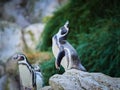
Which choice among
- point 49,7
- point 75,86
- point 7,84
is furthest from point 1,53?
point 75,86

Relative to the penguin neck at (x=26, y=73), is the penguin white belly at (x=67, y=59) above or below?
above

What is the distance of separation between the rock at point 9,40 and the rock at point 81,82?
13.8 ft

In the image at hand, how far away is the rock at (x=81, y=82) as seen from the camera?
2.75 metres

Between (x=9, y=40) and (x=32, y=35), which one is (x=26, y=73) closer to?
(x=9, y=40)

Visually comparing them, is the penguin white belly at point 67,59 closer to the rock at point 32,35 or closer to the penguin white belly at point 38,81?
the penguin white belly at point 38,81

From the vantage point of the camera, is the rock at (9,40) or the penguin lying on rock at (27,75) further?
the rock at (9,40)

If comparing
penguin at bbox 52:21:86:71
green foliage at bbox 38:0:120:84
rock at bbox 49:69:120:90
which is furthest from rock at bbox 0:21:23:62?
rock at bbox 49:69:120:90

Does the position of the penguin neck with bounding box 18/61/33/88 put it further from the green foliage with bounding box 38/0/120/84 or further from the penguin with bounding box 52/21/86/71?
the green foliage with bounding box 38/0/120/84

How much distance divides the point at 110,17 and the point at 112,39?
29.9 inches

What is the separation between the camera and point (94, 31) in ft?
17.0

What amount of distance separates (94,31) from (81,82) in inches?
95.6

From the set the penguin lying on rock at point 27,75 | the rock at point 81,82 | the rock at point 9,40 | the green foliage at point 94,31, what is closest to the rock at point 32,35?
the rock at point 9,40

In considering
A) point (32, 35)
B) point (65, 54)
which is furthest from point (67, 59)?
point (32, 35)

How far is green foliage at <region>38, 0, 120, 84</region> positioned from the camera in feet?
15.0
